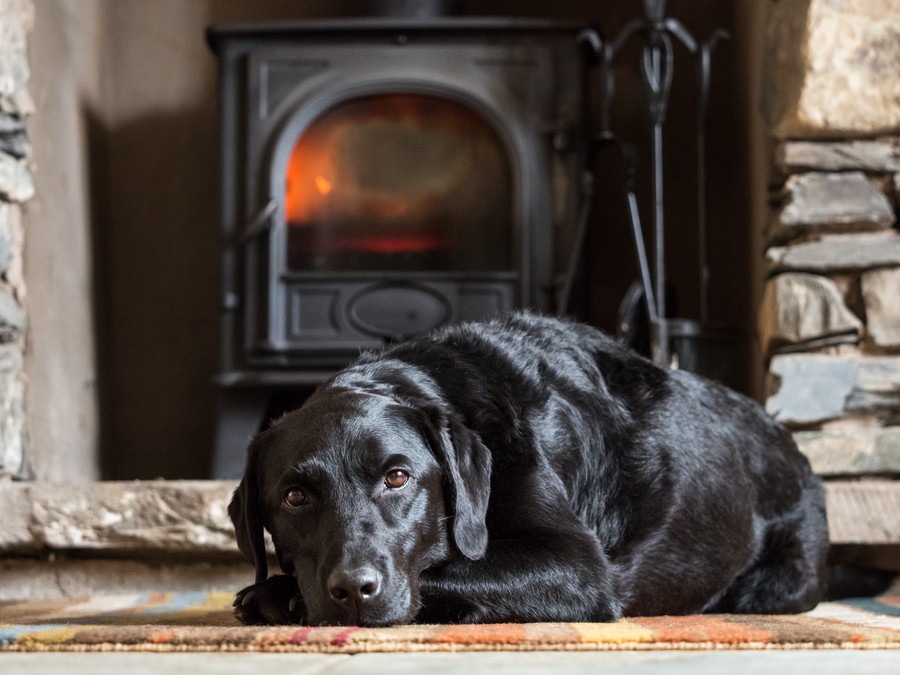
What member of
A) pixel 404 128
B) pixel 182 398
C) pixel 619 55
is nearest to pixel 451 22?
pixel 404 128

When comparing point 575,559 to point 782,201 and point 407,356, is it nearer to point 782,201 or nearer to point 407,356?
point 407,356

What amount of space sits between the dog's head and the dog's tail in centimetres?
122

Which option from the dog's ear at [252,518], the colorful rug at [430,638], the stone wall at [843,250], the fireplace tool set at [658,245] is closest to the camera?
the colorful rug at [430,638]

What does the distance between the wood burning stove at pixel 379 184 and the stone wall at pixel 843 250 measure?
2.42 ft

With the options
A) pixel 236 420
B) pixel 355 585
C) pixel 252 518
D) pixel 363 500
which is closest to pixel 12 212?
pixel 236 420

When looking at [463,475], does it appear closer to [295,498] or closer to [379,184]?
[295,498]

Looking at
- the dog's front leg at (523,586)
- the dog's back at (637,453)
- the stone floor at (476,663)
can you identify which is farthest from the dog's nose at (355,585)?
the dog's back at (637,453)

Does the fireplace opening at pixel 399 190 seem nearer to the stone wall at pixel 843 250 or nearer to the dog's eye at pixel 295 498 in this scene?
the stone wall at pixel 843 250

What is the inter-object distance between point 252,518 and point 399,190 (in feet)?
5.83

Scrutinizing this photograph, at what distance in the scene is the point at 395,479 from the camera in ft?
5.57

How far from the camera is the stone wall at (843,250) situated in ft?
9.04

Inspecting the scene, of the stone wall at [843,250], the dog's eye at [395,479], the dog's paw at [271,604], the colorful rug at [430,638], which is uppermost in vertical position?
the stone wall at [843,250]

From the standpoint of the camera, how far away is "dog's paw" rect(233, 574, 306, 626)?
68.7 inches

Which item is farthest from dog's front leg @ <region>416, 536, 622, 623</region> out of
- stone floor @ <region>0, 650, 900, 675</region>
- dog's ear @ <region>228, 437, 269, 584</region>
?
stone floor @ <region>0, 650, 900, 675</region>
